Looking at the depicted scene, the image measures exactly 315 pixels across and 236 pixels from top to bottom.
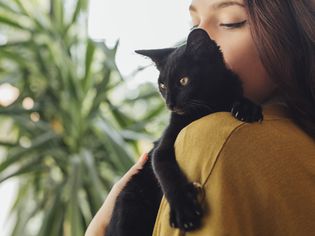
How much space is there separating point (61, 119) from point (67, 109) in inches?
1.8

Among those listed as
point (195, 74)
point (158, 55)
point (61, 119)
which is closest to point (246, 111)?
point (195, 74)

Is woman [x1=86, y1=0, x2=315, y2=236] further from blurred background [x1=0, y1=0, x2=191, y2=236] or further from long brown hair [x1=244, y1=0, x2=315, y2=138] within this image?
blurred background [x1=0, y1=0, x2=191, y2=236]

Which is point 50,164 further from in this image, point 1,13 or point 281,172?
point 281,172

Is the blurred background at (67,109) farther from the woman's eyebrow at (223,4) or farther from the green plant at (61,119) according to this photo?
the woman's eyebrow at (223,4)

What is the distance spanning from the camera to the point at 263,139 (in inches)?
26.4

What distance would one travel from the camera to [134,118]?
1.94 meters

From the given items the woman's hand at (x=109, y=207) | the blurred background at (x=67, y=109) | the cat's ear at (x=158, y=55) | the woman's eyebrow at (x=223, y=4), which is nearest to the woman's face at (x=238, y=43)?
the woman's eyebrow at (x=223, y=4)

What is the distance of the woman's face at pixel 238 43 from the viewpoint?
0.87 meters

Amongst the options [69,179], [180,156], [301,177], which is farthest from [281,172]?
[69,179]

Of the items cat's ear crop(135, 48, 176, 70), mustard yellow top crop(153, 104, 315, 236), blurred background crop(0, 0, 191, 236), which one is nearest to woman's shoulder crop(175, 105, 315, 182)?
mustard yellow top crop(153, 104, 315, 236)

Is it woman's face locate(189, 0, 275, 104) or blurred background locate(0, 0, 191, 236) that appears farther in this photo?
blurred background locate(0, 0, 191, 236)

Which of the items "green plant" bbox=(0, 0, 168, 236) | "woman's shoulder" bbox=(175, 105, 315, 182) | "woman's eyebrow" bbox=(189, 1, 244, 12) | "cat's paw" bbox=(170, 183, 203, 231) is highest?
"woman's eyebrow" bbox=(189, 1, 244, 12)

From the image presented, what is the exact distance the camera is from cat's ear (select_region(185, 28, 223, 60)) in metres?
0.90

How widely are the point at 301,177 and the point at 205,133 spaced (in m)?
0.14
